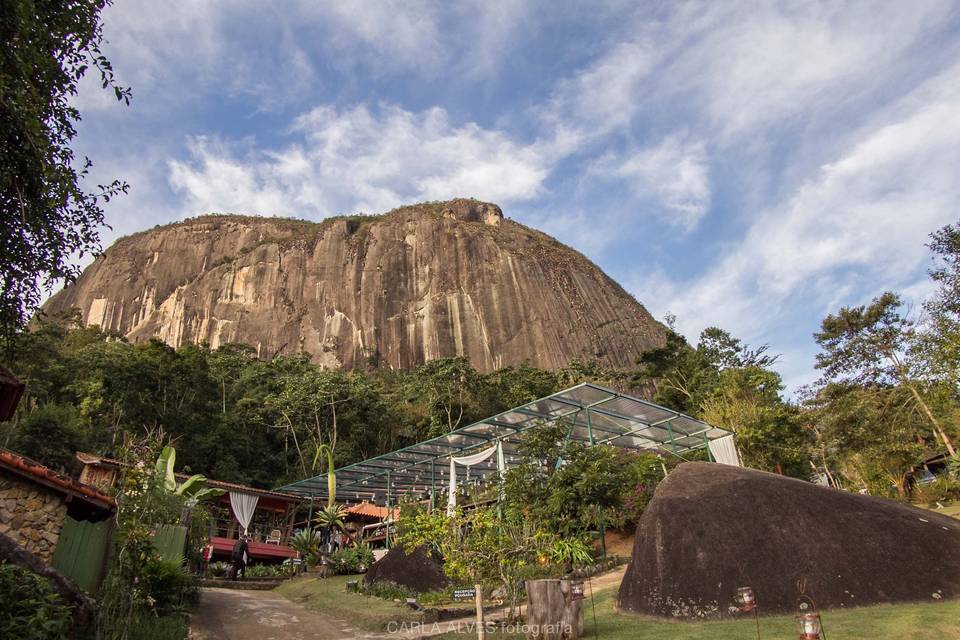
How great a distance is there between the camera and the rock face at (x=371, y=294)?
58250 millimetres

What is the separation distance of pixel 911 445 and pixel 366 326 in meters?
48.2

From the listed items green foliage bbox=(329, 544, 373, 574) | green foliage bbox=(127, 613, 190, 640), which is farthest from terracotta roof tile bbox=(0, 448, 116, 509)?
green foliage bbox=(329, 544, 373, 574)

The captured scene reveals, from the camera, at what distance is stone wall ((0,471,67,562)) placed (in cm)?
648

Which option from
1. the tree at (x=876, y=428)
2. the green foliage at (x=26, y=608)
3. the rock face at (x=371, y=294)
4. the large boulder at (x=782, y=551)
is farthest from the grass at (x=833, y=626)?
the rock face at (x=371, y=294)

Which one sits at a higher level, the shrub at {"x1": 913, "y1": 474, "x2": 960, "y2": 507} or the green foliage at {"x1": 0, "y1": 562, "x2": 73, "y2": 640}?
the shrub at {"x1": 913, "y1": 474, "x2": 960, "y2": 507}

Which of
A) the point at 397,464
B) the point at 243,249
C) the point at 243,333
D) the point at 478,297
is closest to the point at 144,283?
the point at 243,249

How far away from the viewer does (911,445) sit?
1973 centimetres

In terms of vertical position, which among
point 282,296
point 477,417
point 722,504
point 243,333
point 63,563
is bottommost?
point 63,563

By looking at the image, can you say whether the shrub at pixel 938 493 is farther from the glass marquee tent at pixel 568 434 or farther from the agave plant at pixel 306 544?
the agave plant at pixel 306 544

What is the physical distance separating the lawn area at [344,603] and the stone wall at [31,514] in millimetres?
4449

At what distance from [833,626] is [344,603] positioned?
8321 millimetres

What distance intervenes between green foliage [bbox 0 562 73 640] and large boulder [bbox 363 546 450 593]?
806 centimetres

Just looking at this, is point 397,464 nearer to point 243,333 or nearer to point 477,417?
point 477,417

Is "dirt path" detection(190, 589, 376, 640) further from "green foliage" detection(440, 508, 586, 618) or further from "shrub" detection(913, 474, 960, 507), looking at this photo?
"shrub" detection(913, 474, 960, 507)
